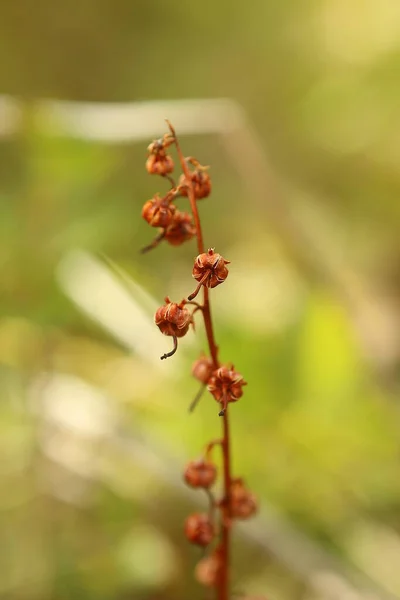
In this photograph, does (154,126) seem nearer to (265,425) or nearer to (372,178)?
(265,425)

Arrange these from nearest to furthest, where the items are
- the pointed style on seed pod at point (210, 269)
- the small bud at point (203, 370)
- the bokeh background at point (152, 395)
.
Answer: the pointed style on seed pod at point (210, 269) < the small bud at point (203, 370) < the bokeh background at point (152, 395)

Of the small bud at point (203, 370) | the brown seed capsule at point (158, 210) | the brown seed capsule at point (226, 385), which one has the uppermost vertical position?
the brown seed capsule at point (158, 210)

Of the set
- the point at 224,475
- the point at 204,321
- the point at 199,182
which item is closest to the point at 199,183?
the point at 199,182

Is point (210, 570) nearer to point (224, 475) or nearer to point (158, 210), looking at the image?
point (224, 475)

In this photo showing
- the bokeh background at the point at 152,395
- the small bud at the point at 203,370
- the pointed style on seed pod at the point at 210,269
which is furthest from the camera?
the bokeh background at the point at 152,395

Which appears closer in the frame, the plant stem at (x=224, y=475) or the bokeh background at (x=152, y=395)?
the plant stem at (x=224, y=475)

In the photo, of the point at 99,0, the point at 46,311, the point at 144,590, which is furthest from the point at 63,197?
the point at 99,0

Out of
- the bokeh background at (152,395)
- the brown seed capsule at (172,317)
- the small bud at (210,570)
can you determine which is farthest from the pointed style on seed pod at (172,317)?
the bokeh background at (152,395)

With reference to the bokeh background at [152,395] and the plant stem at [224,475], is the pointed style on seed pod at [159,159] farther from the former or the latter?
the bokeh background at [152,395]

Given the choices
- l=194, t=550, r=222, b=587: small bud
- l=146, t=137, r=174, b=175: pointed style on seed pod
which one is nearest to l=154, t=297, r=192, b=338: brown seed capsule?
l=146, t=137, r=174, b=175: pointed style on seed pod
